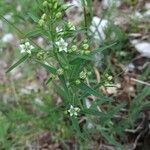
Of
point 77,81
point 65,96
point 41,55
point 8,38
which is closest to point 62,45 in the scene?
point 41,55

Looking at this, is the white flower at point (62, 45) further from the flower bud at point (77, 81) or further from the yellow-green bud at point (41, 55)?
the flower bud at point (77, 81)

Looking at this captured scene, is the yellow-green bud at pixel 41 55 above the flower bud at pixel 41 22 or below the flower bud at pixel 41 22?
below

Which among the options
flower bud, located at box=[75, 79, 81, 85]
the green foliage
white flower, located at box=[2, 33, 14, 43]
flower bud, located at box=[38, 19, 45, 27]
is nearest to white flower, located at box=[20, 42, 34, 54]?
the green foliage

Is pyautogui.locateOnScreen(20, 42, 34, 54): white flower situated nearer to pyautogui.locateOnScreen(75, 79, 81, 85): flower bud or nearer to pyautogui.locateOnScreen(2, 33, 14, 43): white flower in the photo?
pyautogui.locateOnScreen(75, 79, 81, 85): flower bud

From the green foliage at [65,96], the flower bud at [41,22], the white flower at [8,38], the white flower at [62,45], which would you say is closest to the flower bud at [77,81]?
the green foliage at [65,96]

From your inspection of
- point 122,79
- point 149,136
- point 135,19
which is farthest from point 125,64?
point 149,136

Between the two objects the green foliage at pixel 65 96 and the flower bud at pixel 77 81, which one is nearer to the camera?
the green foliage at pixel 65 96

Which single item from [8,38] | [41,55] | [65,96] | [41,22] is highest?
[8,38]

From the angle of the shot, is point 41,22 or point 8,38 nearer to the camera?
point 41,22

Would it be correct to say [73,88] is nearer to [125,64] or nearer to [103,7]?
[125,64]

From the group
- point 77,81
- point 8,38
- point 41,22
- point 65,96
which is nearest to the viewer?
point 41,22

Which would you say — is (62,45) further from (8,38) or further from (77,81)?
(8,38)
